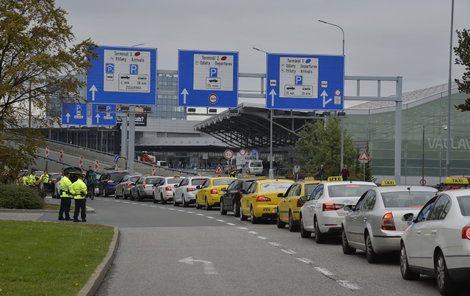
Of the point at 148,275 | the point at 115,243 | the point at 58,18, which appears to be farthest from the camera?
the point at 58,18

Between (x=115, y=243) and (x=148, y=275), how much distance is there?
15.1 feet

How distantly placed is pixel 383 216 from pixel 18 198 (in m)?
19.6

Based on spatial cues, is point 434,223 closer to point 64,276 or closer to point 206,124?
point 64,276

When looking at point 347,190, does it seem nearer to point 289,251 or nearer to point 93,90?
point 289,251

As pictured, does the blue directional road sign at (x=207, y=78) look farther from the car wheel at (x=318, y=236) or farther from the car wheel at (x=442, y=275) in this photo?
the car wheel at (x=442, y=275)

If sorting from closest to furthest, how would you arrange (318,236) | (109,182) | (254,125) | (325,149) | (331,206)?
(331,206) → (318,236) → (109,182) → (325,149) → (254,125)

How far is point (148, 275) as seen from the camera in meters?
13.7

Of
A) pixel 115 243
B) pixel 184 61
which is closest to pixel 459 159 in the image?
pixel 184 61

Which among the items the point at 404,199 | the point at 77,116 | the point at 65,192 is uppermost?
the point at 77,116

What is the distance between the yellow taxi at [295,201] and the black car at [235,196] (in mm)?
5816

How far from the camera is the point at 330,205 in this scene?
19562mm

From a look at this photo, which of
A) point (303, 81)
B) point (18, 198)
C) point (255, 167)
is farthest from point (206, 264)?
point (255, 167)

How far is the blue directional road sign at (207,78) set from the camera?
4422 cm

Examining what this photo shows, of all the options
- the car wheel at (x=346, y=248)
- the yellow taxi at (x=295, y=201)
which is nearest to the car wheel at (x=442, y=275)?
the car wheel at (x=346, y=248)
